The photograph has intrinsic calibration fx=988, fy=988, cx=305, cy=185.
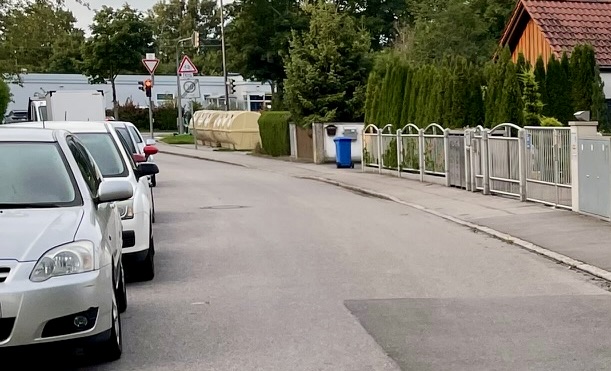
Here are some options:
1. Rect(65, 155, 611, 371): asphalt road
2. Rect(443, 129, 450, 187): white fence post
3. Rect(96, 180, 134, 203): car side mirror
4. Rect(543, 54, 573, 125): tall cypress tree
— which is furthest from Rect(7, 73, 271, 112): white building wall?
Rect(96, 180, 134, 203): car side mirror

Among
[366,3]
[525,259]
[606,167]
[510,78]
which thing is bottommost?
[525,259]

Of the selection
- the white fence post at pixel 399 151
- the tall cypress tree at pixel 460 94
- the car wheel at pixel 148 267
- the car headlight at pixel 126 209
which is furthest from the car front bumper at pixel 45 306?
the white fence post at pixel 399 151

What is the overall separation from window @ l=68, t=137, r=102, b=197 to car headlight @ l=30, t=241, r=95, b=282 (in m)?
1.08

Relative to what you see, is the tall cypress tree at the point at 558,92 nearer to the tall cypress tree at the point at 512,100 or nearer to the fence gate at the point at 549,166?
the tall cypress tree at the point at 512,100

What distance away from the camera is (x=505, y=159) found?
19.3 m

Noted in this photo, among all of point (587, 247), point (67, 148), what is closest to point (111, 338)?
point (67, 148)

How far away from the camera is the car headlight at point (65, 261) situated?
6.25 meters

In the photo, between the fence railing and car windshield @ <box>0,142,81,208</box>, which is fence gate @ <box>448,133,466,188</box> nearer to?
the fence railing

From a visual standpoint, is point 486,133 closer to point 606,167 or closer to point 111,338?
point 606,167

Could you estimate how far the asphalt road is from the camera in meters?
7.20

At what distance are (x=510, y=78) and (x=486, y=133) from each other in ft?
7.04

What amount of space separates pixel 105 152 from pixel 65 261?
5352mm

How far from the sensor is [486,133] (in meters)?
20.2

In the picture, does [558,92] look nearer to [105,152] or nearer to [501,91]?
[501,91]
